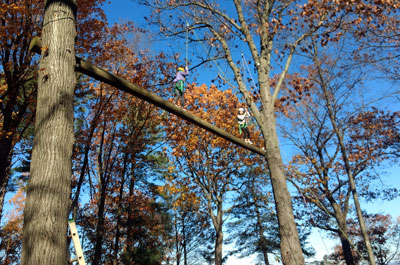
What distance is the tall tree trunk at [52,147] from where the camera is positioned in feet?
7.54

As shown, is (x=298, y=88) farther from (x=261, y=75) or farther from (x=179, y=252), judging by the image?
(x=179, y=252)

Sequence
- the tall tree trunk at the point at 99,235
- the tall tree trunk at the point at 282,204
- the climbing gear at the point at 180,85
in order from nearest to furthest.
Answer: the tall tree trunk at the point at 282,204, the climbing gear at the point at 180,85, the tall tree trunk at the point at 99,235

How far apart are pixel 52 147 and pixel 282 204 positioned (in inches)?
169

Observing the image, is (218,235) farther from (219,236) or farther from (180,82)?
(180,82)

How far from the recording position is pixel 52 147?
263 centimetres

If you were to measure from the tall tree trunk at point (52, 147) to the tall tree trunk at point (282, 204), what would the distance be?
12.8 ft

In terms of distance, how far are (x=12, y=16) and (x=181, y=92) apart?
6.20 m

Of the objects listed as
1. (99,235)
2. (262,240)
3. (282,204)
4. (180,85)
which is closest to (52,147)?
(282,204)

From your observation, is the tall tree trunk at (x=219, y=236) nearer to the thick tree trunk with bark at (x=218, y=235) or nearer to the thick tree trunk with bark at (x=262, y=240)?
the thick tree trunk with bark at (x=218, y=235)

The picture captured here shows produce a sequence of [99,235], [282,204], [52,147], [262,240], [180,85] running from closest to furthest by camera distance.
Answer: [52,147] → [282,204] → [180,85] → [99,235] → [262,240]

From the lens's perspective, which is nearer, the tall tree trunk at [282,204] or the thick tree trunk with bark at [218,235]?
the tall tree trunk at [282,204]

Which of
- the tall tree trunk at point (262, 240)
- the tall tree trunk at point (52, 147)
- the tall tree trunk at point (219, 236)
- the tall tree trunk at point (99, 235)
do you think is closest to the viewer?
the tall tree trunk at point (52, 147)

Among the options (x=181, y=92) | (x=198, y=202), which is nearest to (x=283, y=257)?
(x=181, y=92)

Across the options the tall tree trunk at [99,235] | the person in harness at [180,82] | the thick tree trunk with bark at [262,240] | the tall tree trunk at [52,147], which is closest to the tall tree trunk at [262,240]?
the thick tree trunk with bark at [262,240]
